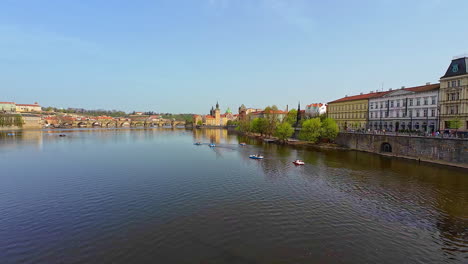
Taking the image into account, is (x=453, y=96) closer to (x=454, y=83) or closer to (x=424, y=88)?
(x=454, y=83)

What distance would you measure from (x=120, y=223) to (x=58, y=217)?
6.88m

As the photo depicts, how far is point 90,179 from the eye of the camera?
3803 cm

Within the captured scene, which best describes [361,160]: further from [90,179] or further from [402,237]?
[90,179]

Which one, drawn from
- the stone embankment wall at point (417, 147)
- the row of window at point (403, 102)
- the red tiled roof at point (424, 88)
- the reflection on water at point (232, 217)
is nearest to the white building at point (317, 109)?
the row of window at point (403, 102)

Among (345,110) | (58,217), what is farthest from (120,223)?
(345,110)

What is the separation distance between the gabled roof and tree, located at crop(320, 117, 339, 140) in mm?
31106

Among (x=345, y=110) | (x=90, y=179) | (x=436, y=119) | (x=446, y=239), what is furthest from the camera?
(x=345, y=110)

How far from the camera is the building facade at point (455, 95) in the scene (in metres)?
55.7

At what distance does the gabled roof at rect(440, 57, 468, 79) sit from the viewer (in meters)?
55.3

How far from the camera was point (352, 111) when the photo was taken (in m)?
97.1

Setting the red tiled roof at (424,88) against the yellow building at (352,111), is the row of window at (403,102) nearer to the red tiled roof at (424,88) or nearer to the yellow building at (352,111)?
the red tiled roof at (424,88)

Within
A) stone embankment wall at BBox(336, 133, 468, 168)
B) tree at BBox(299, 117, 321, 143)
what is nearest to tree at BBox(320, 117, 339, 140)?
tree at BBox(299, 117, 321, 143)

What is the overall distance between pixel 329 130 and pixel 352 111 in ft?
76.5

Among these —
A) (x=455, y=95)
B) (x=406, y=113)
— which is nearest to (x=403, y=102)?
(x=406, y=113)
